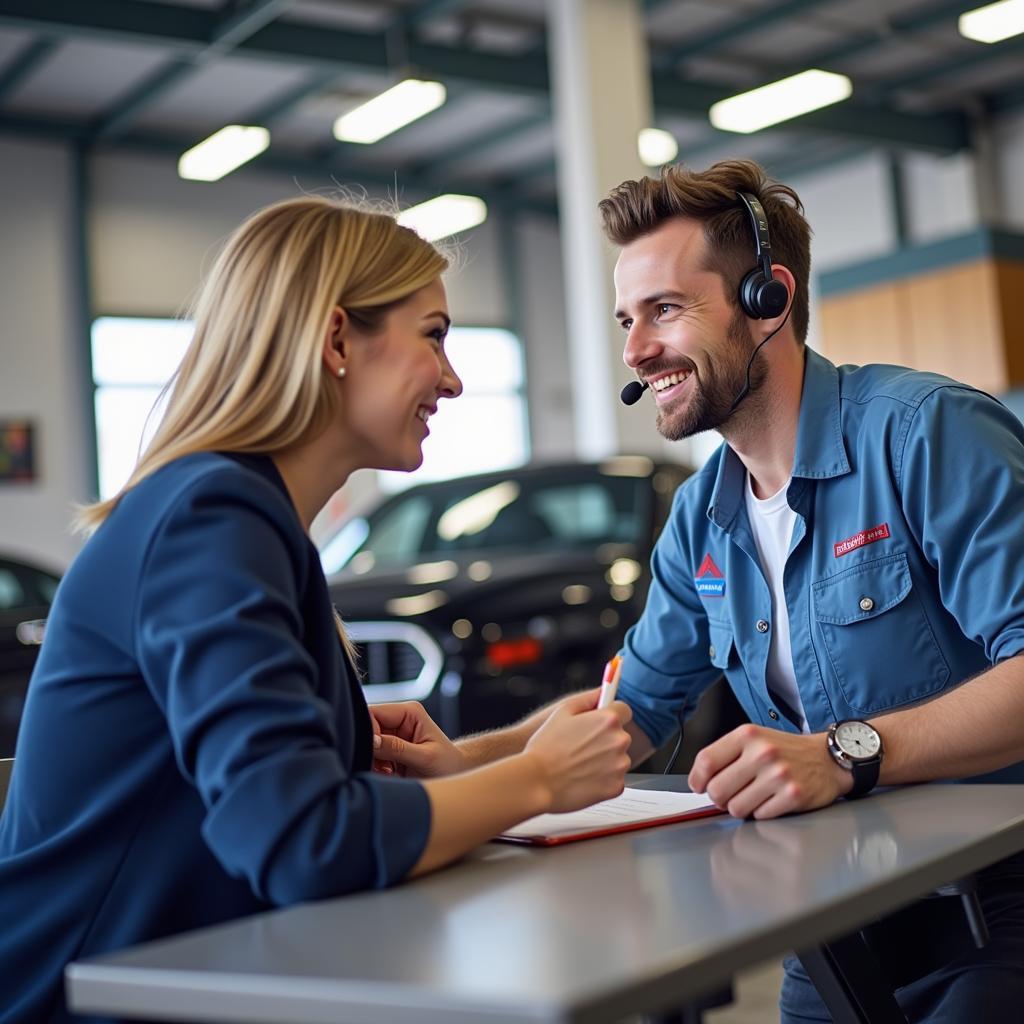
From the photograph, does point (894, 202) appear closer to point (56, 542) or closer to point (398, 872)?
point (56, 542)

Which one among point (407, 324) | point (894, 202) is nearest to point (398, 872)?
point (407, 324)

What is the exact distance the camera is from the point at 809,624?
1913 millimetres

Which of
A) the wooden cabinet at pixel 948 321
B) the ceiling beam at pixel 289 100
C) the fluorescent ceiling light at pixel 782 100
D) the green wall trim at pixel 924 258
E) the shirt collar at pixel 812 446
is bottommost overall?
the shirt collar at pixel 812 446

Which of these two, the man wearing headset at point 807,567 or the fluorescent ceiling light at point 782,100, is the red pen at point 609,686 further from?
the fluorescent ceiling light at point 782,100

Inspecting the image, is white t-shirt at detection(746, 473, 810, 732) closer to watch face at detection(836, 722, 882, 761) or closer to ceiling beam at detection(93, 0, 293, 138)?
watch face at detection(836, 722, 882, 761)

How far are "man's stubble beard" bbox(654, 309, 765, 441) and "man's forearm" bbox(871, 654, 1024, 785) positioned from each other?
0.57 m

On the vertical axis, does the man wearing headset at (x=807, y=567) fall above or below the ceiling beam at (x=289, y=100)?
below

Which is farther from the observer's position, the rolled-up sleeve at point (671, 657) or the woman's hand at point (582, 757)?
the rolled-up sleeve at point (671, 657)

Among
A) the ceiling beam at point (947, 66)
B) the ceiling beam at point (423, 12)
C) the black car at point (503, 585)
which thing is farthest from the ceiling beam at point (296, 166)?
the black car at point (503, 585)

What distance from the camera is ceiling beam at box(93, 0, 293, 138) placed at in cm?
869

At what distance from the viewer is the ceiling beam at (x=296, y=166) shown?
1165 centimetres

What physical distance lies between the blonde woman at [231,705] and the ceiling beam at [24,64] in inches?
375

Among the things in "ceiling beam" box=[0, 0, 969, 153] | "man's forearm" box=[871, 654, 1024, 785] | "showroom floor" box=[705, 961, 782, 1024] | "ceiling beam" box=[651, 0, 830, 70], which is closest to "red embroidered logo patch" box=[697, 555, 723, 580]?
"man's forearm" box=[871, 654, 1024, 785]

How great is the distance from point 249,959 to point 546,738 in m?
0.45
